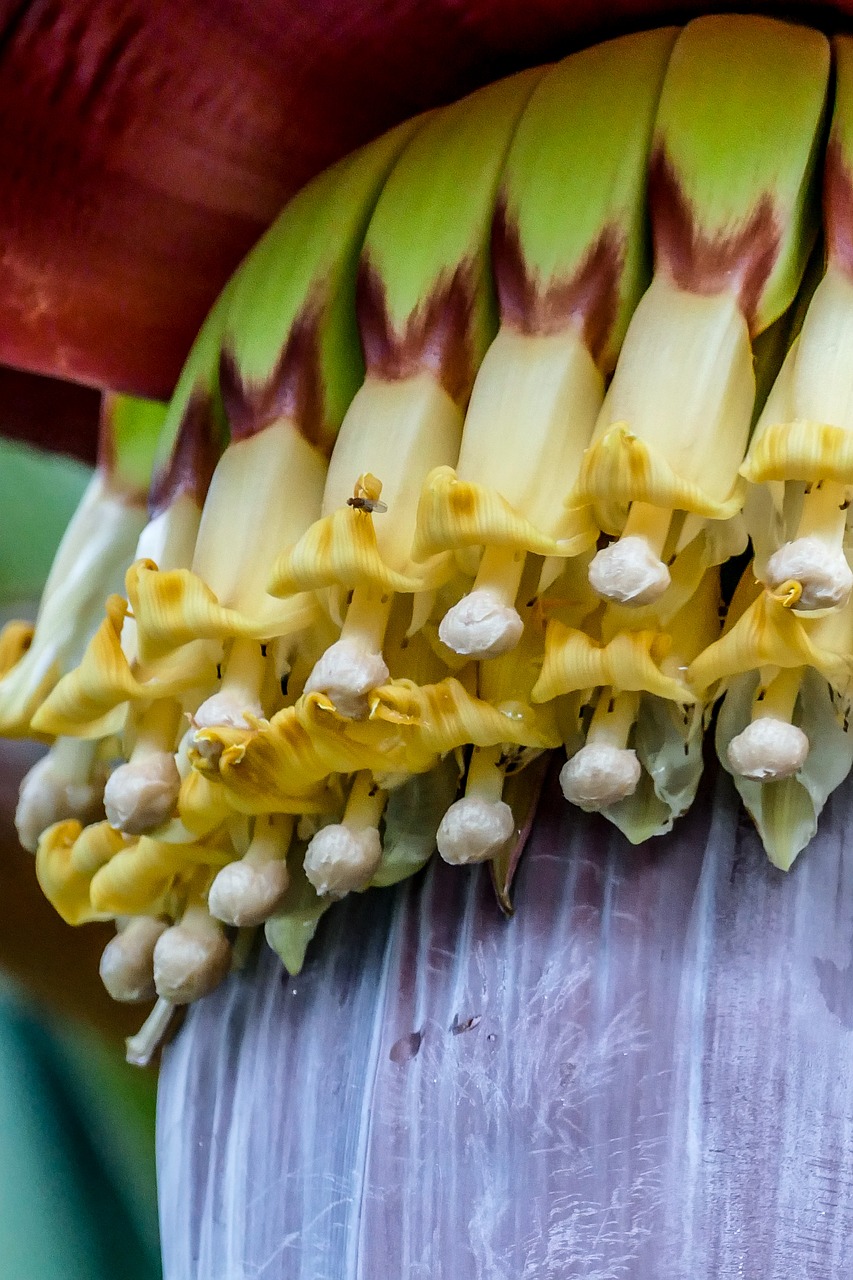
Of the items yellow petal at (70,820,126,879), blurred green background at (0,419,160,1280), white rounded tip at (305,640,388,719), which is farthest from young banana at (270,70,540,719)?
blurred green background at (0,419,160,1280)

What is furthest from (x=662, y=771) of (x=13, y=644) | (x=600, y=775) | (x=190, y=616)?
(x=13, y=644)

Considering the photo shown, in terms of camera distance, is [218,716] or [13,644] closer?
[218,716]

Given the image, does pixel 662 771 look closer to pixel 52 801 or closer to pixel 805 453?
pixel 805 453

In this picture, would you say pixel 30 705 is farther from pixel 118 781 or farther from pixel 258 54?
pixel 258 54

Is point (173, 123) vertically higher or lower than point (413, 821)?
higher

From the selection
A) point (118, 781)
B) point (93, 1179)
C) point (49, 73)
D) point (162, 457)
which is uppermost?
point (49, 73)

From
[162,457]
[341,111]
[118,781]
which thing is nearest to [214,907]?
[118,781]

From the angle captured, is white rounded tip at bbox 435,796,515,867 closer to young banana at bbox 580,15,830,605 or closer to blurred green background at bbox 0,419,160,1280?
young banana at bbox 580,15,830,605
